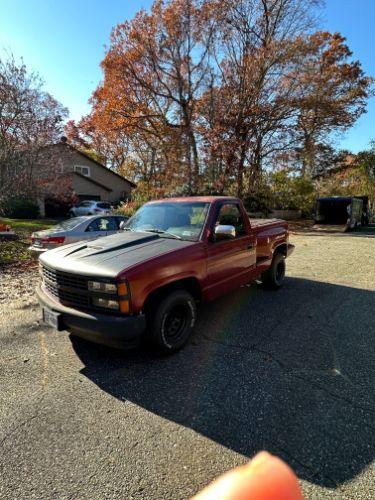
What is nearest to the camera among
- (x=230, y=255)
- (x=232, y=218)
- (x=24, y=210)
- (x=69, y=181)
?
(x=230, y=255)

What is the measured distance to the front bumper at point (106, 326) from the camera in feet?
9.99

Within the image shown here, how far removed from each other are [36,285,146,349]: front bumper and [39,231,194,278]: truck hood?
44 cm

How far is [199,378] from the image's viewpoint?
10.6 feet

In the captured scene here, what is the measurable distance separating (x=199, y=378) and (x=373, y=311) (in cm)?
360

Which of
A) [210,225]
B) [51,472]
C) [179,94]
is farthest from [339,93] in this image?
[51,472]

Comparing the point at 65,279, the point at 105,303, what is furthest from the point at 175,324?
the point at 65,279

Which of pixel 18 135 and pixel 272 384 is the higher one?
pixel 18 135

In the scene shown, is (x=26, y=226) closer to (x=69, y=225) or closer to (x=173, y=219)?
(x=69, y=225)

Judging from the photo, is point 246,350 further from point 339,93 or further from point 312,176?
point 312,176

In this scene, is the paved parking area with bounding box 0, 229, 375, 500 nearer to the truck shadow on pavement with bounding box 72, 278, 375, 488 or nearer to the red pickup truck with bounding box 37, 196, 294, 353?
the truck shadow on pavement with bounding box 72, 278, 375, 488

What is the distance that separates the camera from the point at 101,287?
319 cm

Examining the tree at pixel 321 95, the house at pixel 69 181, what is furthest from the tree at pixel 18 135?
the tree at pixel 321 95

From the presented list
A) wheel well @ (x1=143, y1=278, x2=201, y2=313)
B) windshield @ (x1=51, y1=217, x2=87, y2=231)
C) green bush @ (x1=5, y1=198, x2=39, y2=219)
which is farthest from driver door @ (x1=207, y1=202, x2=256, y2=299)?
green bush @ (x1=5, y1=198, x2=39, y2=219)

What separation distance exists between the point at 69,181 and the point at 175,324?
15716 mm
